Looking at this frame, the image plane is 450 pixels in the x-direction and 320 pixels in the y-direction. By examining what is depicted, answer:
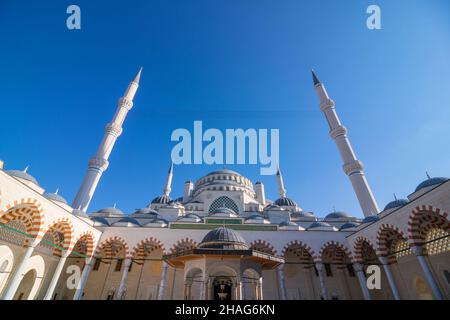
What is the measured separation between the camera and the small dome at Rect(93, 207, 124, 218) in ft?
68.8

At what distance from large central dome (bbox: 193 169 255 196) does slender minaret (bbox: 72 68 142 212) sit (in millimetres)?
10603

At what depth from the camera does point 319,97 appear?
79.9ft

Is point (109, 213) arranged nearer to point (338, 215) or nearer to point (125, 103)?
point (125, 103)

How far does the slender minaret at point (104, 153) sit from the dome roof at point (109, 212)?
124 inches

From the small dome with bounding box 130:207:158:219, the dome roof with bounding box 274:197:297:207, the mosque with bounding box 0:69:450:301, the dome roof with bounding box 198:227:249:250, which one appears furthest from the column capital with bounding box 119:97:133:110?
the dome roof with bounding box 274:197:297:207

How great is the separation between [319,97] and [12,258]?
90.9ft

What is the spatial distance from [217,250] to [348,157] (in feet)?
56.7

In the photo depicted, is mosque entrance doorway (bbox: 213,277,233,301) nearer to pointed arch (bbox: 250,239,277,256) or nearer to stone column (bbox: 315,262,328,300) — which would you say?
pointed arch (bbox: 250,239,277,256)

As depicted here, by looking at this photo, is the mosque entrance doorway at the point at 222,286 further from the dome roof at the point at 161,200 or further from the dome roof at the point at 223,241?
the dome roof at the point at 161,200

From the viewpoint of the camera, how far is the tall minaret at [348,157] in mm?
17594

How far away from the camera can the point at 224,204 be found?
23438 millimetres

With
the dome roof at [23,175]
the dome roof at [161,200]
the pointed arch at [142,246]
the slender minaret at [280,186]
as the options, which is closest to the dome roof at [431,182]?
the pointed arch at [142,246]

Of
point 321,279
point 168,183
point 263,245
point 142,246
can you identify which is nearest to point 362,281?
point 321,279
